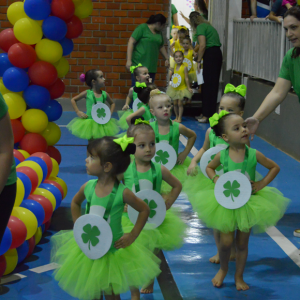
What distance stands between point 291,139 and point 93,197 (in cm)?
546

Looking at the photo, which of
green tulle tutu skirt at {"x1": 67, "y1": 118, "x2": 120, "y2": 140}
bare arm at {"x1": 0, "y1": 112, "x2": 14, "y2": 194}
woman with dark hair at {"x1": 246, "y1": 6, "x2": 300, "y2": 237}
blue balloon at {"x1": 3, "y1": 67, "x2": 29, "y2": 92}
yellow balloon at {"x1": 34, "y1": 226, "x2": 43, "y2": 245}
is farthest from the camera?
green tulle tutu skirt at {"x1": 67, "y1": 118, "x2": 120, "y2": 140}

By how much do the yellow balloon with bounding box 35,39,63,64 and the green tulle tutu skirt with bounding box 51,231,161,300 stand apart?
2372 mm

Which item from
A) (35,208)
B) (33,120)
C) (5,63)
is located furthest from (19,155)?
(5,63)

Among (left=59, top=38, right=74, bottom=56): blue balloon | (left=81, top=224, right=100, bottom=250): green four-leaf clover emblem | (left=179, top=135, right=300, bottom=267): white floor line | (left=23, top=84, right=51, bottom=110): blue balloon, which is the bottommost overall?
(left=179, top=135, right=300, bottom=267): white floor line

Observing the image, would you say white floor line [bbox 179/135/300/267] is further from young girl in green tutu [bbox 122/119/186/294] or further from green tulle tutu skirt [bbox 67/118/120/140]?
green tulle tutu skirt [bbox 67/118/120/140]

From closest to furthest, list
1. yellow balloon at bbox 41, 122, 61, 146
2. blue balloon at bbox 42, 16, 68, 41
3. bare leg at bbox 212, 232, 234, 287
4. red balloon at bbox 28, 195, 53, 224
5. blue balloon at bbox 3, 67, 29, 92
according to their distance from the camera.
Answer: bare leg at bbox 212, 232, 234, 287
red balloon at bbox 28, 195, 53, 224
blue balloon at bbox 3, 67, 29, 92
blue balloon at bbox 42, 16, 68, 41
yellow balloon at bbox 41, 122, 61, 146

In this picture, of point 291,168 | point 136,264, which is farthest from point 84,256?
point 291,168

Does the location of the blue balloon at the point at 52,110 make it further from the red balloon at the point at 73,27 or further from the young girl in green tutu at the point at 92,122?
the young girl in green tutu at the point at 92,122

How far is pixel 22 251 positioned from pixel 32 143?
49.4 inches

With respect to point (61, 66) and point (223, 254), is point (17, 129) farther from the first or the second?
point (223, 254)

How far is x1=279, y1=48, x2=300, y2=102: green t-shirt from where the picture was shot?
12.5 feet

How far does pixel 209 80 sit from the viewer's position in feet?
32.9

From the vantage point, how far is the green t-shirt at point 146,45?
29.6 feet


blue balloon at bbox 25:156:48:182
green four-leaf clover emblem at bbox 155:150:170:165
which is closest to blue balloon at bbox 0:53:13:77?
blue balloon at bbox 25:156:48:182
